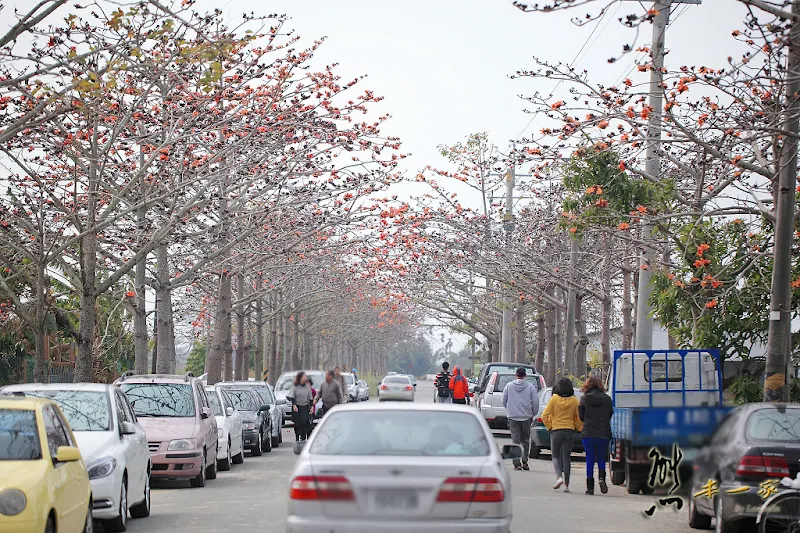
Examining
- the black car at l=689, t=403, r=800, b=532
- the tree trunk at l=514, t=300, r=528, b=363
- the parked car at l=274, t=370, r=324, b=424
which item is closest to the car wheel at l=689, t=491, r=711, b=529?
the black car at l=689, t=403, r=800, b=532

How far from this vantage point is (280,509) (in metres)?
14.0

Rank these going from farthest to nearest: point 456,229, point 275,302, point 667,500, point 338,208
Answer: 1. point 275,302
2. point 456,229
3. point 338,208
4. point 667,500

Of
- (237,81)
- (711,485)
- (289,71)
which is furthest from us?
(289,71)

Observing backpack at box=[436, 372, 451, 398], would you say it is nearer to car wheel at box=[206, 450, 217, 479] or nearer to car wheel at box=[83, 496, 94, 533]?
car wheel at box=[206, 450, 217, 479]

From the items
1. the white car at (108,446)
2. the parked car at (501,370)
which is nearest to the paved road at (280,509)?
the white car at (108,446)

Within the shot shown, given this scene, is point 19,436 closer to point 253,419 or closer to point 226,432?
point 226,432

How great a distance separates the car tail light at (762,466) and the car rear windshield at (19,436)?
6.15 m

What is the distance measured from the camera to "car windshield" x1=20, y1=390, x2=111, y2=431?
41.4ft

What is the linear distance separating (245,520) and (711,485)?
5.16 m

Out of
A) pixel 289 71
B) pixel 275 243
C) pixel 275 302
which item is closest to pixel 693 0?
pixel 289 71

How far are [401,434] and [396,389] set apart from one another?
1737 inches

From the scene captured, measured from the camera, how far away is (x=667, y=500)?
12.1 metres

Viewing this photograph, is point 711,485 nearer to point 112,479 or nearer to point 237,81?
point 112,479

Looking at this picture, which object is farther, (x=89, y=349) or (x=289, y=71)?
(x=289, y=71)
